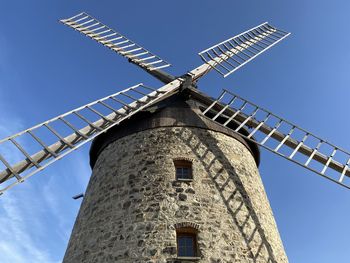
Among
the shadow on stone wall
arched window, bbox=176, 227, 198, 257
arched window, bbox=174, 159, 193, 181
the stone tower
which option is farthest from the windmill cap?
arched window, bbox=176, 227, 198, 257

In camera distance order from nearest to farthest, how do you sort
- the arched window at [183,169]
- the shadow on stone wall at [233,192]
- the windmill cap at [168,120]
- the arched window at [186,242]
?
the arched window at [186,242]
the shadow on stone wall at [233,192]
the arched window at [183,169]
the windmill cap at [168,120]

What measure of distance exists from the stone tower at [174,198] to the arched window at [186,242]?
22mm

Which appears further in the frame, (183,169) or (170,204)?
(183,169)

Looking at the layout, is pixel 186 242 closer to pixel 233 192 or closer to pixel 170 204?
pixel 170 204

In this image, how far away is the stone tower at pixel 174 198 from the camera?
24.8 ft

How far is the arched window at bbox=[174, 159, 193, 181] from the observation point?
895 centimetres

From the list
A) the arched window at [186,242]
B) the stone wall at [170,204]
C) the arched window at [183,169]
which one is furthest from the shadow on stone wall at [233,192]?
the arched window at [186,242]

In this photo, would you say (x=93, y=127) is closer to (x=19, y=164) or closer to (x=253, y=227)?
(x=19, y=164)

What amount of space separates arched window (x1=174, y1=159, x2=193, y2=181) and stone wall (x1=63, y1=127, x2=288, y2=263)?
17cm

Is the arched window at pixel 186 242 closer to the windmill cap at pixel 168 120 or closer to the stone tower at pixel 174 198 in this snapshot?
the stone tower at pixel 174 198

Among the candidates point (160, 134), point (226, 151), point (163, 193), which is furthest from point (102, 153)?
point (226, 151)

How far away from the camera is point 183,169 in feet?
29.9

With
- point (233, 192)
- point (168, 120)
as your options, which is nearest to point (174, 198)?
point (233, 192)

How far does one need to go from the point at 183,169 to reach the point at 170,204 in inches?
52.4
